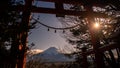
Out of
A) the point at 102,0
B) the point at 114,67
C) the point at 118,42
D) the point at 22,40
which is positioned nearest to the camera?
the point at 118,42

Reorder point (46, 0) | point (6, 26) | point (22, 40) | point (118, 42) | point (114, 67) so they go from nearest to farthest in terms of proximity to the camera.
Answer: point (118, 42) < point (6, 26) < point (22, 40) < point (114, 67) < point (46, 0)

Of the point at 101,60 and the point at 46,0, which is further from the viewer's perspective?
the point at 46,0

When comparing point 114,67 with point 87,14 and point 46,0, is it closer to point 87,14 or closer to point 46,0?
point 87,14

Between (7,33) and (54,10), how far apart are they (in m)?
2.74

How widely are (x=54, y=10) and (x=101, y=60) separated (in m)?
2.42

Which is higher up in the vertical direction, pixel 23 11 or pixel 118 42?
pixel 23 11

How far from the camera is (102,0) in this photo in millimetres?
4270

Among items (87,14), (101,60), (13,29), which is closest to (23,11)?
(13,29)

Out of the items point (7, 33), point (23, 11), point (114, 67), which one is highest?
point (23, 11)

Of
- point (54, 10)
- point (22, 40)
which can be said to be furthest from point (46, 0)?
point (22, 40)

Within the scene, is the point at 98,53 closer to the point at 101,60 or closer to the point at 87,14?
the point at 101,60

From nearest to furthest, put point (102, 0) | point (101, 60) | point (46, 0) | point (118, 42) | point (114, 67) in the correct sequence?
point (118, 42)
point (102, 0)
point (114, 67)
point (101, 60)
point (46, 0)

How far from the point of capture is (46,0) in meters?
6.75

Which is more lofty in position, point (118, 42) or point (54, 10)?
point (54, 10)
